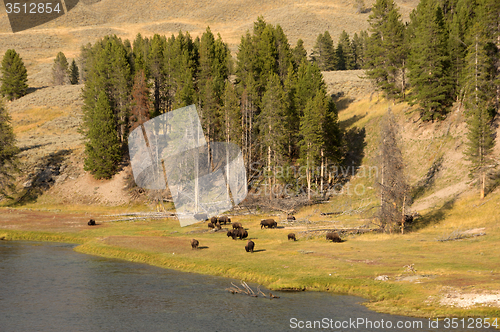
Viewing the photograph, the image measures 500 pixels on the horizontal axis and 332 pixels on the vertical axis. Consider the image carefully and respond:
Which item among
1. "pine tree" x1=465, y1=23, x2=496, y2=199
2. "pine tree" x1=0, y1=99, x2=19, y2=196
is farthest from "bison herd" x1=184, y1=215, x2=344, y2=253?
"pine tree" x1=0, y1=99, x2=19, y2=196

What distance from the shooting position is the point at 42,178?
3265 inches

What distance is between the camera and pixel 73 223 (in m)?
58.8

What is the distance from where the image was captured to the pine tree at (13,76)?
123688 millimetres

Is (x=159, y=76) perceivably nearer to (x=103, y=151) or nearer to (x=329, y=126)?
(x=103, y=151)

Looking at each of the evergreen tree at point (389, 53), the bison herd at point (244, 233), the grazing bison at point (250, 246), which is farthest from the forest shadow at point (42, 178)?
the evergreen tree at point (389, 53)

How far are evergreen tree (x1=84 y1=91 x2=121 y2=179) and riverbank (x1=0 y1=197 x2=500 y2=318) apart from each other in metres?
22.5

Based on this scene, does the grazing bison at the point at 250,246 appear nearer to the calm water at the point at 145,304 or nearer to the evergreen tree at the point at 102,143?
the calm water at the point at 145,304

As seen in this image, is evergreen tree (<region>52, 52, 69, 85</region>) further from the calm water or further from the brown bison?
the calm water

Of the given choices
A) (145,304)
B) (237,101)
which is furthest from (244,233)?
(237,101)

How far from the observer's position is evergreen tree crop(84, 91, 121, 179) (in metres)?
79.1

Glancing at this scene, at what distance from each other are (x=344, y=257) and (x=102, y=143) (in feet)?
191

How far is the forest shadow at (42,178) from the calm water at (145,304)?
1897 inches

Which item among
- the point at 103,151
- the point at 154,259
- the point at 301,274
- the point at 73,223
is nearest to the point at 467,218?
the point at 301,274

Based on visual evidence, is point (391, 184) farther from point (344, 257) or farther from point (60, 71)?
point (60, 71)
